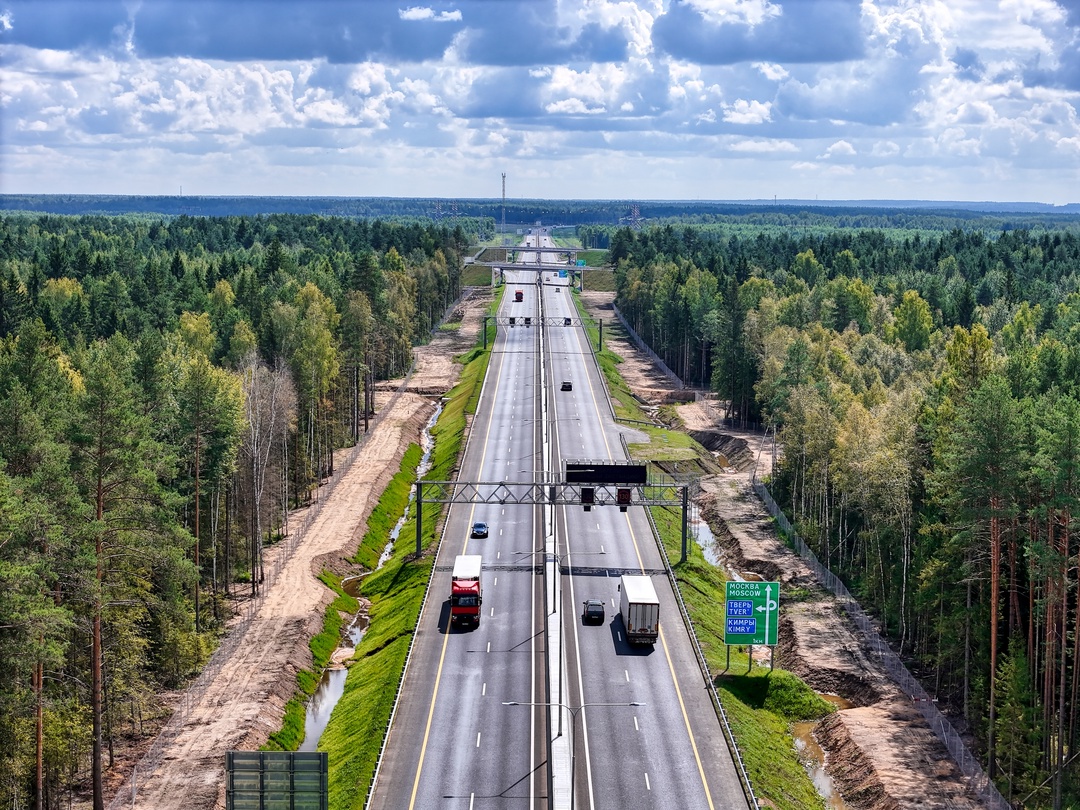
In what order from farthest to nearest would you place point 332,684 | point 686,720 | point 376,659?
point 332,684 → point 376,659 → point 686,720

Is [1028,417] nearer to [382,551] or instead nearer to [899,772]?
[899,772]

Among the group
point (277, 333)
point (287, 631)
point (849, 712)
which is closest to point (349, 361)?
point (277, 333)

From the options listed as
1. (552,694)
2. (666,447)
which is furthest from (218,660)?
(666,447)

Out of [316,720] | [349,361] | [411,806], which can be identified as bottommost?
[316,720]

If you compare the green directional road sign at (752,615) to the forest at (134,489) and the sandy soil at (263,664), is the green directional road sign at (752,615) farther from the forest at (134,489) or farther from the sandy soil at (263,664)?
the forest at (134,489)

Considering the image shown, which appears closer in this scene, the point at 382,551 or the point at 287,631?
the point at 287,631

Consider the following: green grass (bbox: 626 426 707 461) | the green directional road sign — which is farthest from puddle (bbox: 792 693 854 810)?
green grass (bbox: 626 426 707 461)

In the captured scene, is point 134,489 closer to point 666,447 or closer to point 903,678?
point 903,678

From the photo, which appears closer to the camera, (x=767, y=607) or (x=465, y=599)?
(x=767, y=607)
